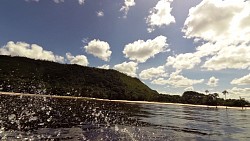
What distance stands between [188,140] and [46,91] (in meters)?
178

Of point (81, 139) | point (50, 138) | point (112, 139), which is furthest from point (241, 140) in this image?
point (50, 138)

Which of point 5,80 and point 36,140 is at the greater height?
point 5,80

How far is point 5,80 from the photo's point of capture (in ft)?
604

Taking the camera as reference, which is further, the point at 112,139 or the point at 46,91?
the point at 46,91

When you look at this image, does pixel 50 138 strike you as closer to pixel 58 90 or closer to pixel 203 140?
pixel 203 140

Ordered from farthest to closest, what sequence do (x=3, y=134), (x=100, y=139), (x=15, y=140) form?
(x=100, y=139) < (x=3, y=134) < (x=15, y=140)

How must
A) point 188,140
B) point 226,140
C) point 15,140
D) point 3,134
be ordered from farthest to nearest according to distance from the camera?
point 226,140 → point 188,140 → point 3,134 → point 15,140

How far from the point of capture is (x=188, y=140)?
33.0m

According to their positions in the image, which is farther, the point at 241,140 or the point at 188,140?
the point at 241,140

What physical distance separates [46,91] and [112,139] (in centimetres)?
17827

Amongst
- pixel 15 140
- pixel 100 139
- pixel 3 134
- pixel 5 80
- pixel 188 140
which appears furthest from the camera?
pixel 5 80

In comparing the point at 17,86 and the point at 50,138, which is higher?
the point at 17,86

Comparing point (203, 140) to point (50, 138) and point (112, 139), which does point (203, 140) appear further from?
point (50, 138)

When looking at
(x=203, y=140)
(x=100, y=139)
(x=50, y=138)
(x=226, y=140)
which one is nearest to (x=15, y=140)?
(x=50, y=138)
